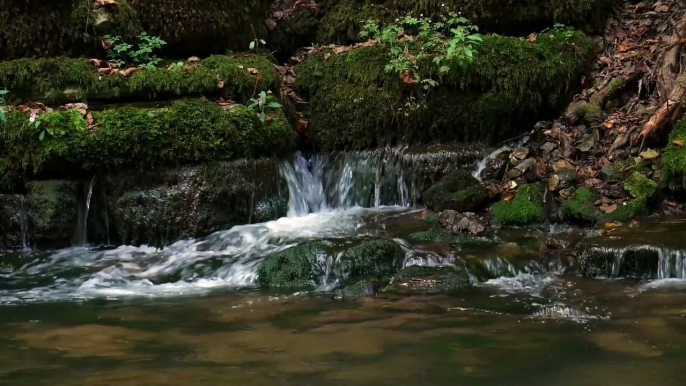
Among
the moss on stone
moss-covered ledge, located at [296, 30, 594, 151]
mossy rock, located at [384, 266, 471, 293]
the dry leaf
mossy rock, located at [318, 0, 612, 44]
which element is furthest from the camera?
mossy rock, located at [318, 0, 612, 44]

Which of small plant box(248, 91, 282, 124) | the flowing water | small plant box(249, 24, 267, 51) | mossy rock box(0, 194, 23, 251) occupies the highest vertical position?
small plant box(249, 24, 267, 51)

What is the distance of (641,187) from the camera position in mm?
6512

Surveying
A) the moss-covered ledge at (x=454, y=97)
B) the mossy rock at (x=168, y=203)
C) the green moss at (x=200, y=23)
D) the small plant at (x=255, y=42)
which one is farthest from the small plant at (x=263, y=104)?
the green moss at (x=200, y=23)

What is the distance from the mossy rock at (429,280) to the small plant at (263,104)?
2.89m

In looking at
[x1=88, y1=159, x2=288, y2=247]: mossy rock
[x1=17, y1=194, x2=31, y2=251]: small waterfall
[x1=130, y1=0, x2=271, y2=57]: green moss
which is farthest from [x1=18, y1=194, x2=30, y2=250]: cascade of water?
[x1=130, y1=0, x2=271, y2=57]: green moss

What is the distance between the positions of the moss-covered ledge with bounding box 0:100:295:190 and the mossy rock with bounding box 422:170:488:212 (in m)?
2.00

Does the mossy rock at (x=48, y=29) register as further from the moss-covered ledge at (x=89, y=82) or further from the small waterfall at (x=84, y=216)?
the small waterfall at (x=84, y=216)

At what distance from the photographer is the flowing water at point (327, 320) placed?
10.0 ft

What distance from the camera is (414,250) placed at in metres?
5.63

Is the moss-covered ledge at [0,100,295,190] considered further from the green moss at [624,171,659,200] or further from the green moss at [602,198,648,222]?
the green moss at [624,171,659,200]

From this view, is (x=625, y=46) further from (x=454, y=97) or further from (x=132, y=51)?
(x=132, y=51)

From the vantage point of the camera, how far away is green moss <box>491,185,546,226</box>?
6473 mm

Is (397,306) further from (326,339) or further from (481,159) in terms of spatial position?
(481,159)

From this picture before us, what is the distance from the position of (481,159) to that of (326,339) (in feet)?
15.8
